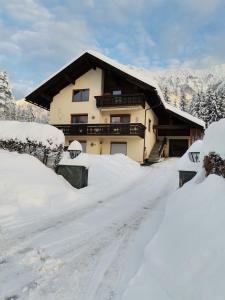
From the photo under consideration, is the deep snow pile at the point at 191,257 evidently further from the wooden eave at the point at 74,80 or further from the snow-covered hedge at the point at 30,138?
the wooden eave at the point at 74,80

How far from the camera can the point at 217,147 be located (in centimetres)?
581

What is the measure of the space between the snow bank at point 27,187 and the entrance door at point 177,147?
2106 centimetres

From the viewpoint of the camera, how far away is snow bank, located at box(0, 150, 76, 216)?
7324 millimetres

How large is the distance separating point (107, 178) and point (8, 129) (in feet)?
16.7

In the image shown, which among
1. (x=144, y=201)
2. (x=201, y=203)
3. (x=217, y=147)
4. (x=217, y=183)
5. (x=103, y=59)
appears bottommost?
(x=144, y=201)

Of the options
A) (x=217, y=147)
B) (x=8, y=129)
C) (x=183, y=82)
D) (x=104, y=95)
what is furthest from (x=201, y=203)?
(x=183, y=82)

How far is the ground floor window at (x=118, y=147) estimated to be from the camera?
2598 centimetres

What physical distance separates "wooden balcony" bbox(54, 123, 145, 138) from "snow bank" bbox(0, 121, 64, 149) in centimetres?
1317

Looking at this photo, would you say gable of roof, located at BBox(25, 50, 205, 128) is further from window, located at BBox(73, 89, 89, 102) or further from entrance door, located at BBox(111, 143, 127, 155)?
entrance door, located at BBox(111, 143, 127, 155)

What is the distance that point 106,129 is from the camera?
2517cm

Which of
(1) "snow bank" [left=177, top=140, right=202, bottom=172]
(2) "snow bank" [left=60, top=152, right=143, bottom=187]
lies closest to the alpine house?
(2) "snow bank" [left=60, top=152, right=143, bottom=187]

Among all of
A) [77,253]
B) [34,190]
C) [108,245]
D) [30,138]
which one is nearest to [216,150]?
[108,245]

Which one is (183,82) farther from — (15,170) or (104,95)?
(15,170)

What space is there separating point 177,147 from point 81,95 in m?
11.0
